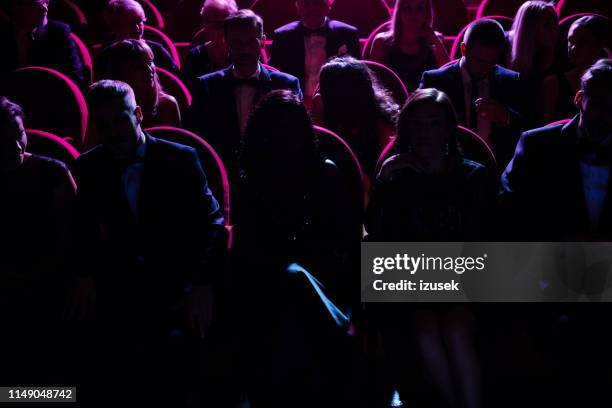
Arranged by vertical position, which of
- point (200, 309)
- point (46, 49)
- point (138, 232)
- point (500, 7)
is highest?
point (500, 7)

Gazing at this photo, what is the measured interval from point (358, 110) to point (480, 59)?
1.60ft

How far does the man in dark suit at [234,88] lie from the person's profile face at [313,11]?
1.78 feet

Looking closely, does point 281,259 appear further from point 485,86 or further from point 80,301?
point 485,86

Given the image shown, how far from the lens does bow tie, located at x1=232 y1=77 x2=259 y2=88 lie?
239cm

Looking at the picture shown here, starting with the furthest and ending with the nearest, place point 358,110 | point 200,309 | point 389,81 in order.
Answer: point 389,81
point 358,110
point 200,309

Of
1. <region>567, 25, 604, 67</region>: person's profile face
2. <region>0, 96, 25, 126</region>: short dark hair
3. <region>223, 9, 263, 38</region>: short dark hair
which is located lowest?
<region>0, 96, 25, 126</region>: short dark hair

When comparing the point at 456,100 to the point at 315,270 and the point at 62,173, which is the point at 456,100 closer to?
the point at 315,270

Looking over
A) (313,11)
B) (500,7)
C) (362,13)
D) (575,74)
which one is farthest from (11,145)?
(500,7)

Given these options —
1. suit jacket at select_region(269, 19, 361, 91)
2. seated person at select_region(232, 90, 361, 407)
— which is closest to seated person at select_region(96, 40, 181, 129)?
seated person at select_region(232, 90, 361, 407)

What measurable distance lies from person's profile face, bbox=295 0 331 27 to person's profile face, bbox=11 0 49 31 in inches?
43.0

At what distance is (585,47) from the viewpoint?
238 centimetres

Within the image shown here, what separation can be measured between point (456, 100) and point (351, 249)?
869mm

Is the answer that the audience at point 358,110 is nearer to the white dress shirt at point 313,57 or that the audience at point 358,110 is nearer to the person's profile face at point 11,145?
the white dress shirt at point 313,57

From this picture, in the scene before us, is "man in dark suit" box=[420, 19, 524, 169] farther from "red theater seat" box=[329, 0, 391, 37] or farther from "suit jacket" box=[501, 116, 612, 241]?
"red theater seat" box=[329, 0, 391, 37]
